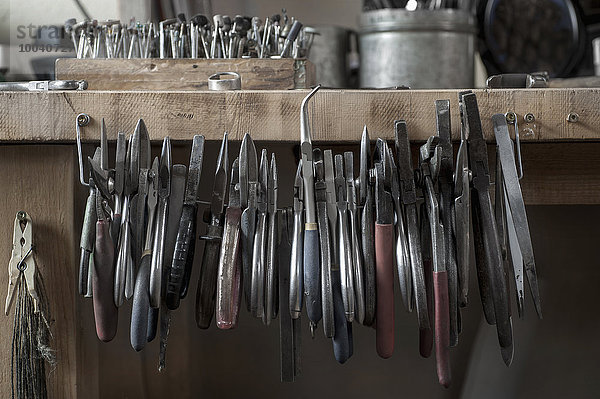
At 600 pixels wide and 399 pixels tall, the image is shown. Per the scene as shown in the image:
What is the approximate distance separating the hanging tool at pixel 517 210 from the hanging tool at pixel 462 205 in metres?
0.04

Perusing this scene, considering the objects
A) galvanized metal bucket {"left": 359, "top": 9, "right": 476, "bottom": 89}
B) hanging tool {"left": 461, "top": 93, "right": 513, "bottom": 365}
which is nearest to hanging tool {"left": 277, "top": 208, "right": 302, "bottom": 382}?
hanging tool {"left": 461, "top": 93, "right": 513, "bottom": 365}

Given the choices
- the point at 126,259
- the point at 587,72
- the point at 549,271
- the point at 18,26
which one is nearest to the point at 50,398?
the point at 126,259

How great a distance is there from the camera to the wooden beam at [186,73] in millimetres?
912

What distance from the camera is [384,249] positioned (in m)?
0.74

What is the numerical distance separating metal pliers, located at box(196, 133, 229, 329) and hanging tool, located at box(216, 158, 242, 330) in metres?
0.01

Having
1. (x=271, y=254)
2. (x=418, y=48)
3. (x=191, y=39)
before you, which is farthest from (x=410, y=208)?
(x=418, y=48)

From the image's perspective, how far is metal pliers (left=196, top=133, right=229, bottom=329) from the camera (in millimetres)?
770

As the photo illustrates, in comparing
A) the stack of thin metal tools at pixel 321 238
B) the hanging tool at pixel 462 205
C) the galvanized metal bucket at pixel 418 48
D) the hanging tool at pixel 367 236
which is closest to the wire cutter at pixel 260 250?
the stack of thin metal tools at pixel 321 238

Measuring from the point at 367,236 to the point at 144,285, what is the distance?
25 cm

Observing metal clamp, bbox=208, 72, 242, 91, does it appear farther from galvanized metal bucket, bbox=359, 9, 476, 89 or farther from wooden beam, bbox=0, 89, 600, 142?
galvanized metal bucket, bbox=359, 9, 476, 89

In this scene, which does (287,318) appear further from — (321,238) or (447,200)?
(447,200)

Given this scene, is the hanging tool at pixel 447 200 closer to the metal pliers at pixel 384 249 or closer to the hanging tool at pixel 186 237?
the metal pliers at pixel 384 249

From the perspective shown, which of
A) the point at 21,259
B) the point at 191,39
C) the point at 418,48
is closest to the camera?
the point at 21,259

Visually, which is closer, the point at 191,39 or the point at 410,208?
the point at 410,208
